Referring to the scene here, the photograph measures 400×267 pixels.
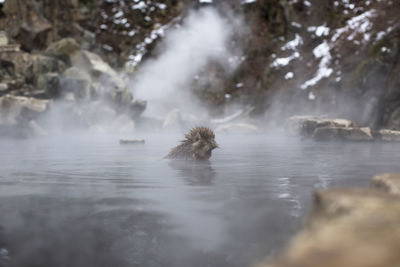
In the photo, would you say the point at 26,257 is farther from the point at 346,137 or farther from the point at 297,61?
the point at 297,61

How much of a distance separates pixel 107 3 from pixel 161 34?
689 cm

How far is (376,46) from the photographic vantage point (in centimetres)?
2011

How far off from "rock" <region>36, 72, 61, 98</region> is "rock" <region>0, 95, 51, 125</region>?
383 centimetres

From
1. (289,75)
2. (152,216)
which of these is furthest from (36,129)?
(152,216)

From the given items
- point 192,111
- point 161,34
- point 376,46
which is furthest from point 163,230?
point 161,34

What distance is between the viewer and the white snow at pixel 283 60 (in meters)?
33.2

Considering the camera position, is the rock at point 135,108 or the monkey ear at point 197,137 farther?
the rock at point 135,108

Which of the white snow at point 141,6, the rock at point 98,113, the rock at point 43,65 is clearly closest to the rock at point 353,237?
the rock at point 43,65

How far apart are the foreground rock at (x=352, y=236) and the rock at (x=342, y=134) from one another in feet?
44.4

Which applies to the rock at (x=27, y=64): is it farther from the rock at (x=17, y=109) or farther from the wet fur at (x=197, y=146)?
the wet fur at (x=197, y=146)

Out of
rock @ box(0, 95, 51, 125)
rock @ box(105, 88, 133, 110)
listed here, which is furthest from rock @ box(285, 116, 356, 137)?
rock @ box(105, 88, 133, 110)

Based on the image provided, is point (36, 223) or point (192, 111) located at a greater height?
point (192, 111)

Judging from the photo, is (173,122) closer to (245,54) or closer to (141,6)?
(245,54)

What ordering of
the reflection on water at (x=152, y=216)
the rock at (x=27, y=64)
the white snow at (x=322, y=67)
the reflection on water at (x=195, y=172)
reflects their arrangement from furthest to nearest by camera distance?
the white snow at (x=322, y=67) → the rock at (x=27, y=64) → the reflection on water at (x=195, y=172) → the reflection on water at (x=152, y=216)
